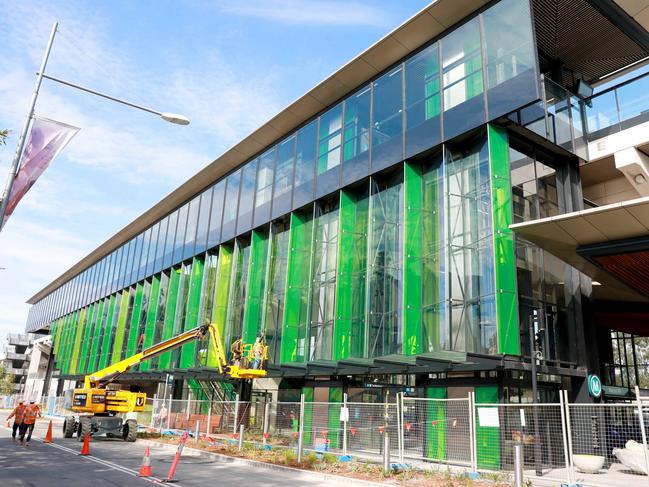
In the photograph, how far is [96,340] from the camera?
178ft

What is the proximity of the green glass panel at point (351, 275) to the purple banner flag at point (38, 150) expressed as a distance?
1476cm

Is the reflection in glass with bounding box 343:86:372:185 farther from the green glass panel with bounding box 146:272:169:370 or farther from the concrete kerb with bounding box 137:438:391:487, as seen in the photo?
the green glass panel with bounding box 146:272:169:370

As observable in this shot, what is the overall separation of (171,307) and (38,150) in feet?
102

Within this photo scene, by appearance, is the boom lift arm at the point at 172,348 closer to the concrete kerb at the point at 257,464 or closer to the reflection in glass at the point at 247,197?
the concrete kerb at the point at 257,464

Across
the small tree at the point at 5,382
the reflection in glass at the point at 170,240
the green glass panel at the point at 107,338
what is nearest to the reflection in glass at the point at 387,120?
the reflection in glass at the point at 170,240

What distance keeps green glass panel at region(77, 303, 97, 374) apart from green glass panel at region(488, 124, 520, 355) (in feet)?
162

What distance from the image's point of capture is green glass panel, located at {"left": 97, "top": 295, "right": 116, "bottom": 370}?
5075 cm

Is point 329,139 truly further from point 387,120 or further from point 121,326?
point 121,326

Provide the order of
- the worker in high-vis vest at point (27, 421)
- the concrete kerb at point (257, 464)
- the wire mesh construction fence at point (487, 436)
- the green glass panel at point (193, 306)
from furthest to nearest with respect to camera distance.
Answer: the green glass panel at point (193, 306), the worker in high-vis vest at point (27, 421), the wire mesh construction fence at point (487, 436), the concrete kerb at point (257, 464)

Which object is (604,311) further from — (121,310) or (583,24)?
(121,310)

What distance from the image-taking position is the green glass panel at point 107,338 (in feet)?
167

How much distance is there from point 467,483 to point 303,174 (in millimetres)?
19457

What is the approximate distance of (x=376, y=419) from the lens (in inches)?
734

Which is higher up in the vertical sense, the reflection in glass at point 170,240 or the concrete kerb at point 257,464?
the reflection in glass at point 170,240
